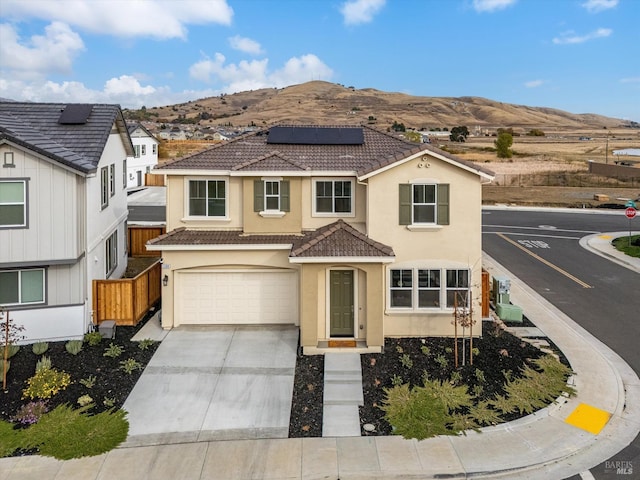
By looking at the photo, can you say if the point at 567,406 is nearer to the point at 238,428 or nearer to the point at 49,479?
the point at 238,428

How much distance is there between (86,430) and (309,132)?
12.8 metres

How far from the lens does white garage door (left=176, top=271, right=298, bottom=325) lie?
15.8 m

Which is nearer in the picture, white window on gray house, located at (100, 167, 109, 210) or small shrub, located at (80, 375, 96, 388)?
small shrub, located at (80, 375, 96, 388)

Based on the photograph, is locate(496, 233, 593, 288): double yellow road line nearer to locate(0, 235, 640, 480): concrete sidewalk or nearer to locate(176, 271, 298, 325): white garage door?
locate(0, 235, 640, 480): concrete sidewalk

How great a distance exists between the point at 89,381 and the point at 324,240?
7.19 metres

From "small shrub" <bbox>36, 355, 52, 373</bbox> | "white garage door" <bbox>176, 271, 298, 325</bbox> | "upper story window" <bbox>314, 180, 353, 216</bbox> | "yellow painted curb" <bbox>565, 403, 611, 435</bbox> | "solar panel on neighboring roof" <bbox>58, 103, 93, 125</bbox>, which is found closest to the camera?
"yellow painted curb" <bbox>565, 403, 611, 435</bbox>

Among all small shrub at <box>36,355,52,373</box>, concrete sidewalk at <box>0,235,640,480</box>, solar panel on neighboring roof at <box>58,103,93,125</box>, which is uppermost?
solar panel on neighboring roof at <box>58,103,93,125</box>

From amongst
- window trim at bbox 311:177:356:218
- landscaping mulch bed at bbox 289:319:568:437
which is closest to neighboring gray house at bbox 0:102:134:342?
window trim at bbox 311:177:356:218

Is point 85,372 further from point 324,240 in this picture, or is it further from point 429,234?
point 429,234

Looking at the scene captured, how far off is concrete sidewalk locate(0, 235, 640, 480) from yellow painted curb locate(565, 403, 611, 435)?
116 millimetres

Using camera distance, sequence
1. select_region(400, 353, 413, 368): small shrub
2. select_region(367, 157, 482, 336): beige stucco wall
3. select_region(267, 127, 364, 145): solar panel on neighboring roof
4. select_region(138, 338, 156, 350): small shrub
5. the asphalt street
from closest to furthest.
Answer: select_region(400, 353, 413, 368): small shrub → select_region(138, 338, 156, 350): small shrub → select_region(367, 157, 482, 336): beige stucco wall → the asphalt street → select_region(267, 127, 364, 145): solar panel on neighboring roof

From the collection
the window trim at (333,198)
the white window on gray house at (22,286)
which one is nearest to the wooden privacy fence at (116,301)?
the white window on gray house at (22,286)

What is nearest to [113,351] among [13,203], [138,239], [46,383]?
[46,383]

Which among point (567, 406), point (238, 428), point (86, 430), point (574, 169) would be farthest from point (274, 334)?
point (574, 169)
